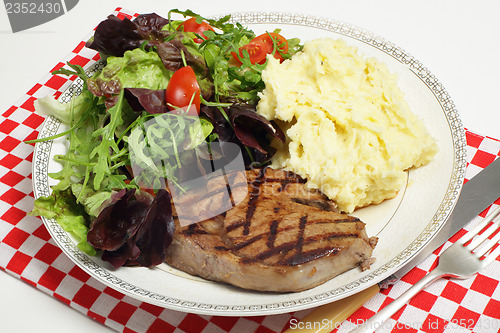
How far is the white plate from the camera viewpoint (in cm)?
343

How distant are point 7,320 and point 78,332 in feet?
2.04

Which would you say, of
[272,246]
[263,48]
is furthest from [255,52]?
[272,246]

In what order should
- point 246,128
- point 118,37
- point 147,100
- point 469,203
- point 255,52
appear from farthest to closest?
point 255,52, point 118,37, point 469,203, point 246,128, point 147,100

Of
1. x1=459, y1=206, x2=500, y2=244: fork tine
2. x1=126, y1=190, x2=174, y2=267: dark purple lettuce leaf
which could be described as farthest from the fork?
x1=126, y1=190, x2=174, y2=267: dark purple lettuce leaf

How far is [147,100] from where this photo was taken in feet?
13.9

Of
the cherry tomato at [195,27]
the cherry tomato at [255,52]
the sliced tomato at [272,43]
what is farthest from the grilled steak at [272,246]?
the cherry tomato at [195,27]

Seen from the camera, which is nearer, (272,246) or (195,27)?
(272,246)

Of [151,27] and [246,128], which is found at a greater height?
[151,27]

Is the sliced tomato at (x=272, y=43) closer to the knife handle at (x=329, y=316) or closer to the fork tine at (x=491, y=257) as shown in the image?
the knife handle at (x=329, y=316)

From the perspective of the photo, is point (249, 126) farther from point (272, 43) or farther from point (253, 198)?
point (272, 43)

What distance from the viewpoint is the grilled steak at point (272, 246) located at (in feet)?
11.3

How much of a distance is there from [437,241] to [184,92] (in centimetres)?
252

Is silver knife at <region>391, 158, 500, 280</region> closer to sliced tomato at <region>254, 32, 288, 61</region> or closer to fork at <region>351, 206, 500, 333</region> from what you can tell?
fork at <region>351, 206, 500, 333</region>

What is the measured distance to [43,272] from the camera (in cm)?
421
